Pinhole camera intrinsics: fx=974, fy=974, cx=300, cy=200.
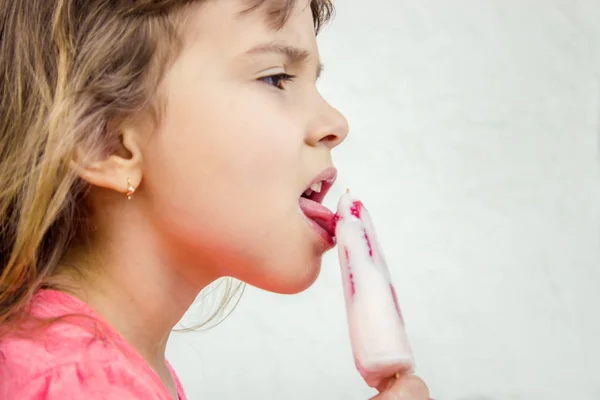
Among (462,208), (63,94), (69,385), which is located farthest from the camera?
(462,208)

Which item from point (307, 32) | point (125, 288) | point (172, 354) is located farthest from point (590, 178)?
point (125, 288)

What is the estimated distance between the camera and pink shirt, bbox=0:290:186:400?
3.33 feet

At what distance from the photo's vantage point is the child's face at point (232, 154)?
1.13 metres

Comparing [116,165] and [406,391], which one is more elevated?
[116,165]

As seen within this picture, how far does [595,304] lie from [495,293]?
9.6 inches

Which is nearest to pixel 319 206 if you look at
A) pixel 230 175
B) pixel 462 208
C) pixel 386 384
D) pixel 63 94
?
pixel 230 175

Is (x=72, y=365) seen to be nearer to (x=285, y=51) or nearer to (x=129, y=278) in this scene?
(x=129, y=278)

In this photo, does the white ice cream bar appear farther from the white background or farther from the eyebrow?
the white background

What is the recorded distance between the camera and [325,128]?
1.16 metres

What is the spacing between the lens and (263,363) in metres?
1.96

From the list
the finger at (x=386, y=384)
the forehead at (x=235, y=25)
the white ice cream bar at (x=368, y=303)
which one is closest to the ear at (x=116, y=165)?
the forehead at (x=235, y=25)

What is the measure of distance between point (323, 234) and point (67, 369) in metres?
0.34

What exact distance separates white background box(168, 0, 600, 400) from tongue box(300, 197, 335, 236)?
2.74 ft

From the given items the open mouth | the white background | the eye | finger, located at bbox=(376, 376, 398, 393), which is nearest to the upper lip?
the open mouth
